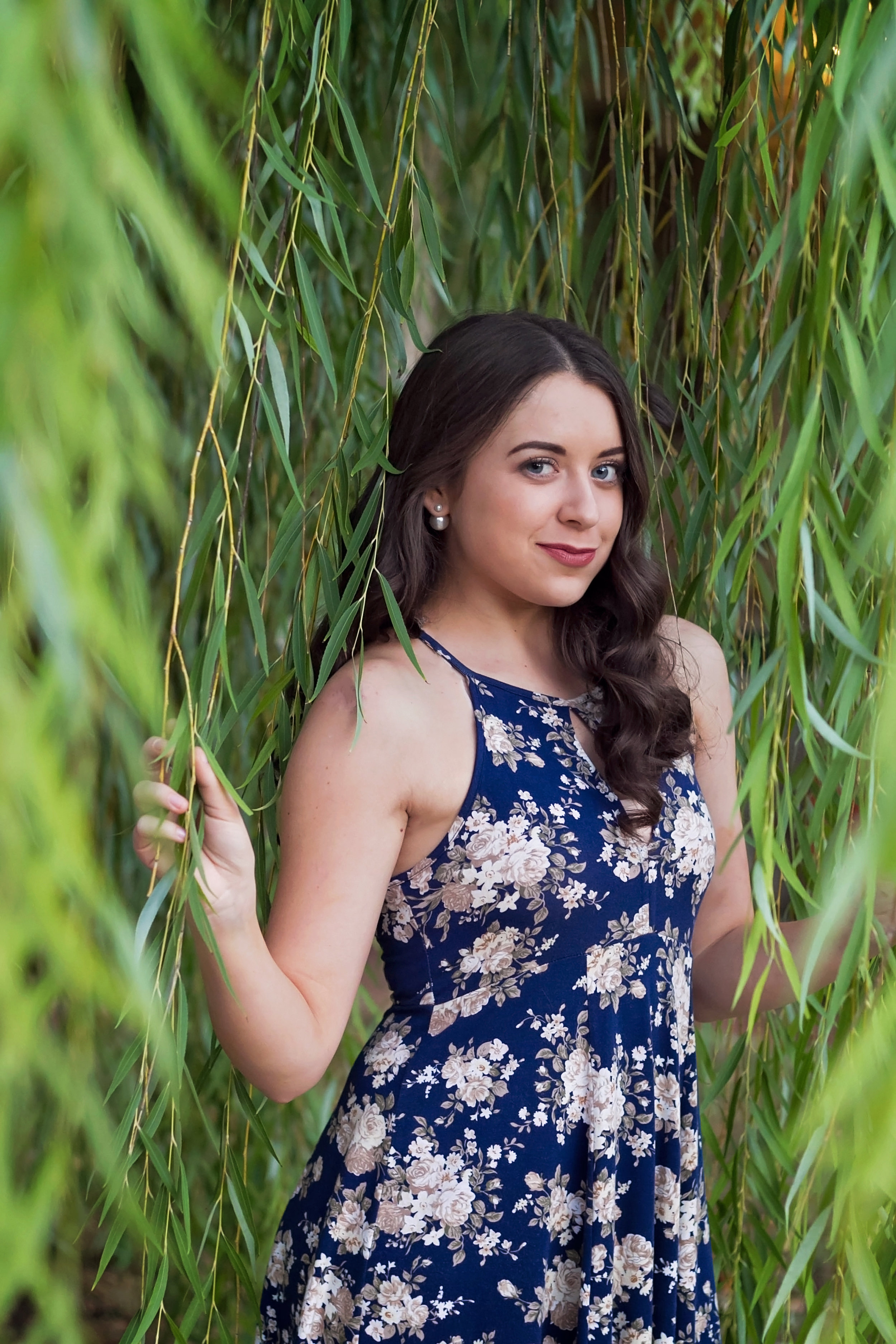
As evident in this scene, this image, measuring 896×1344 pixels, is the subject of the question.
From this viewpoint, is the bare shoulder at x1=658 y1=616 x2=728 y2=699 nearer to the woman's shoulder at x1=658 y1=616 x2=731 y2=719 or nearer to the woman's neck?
the woman's shoulder at x1=658 y1=616 x2=731 y2=719

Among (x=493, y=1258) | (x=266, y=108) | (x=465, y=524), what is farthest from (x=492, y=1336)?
(x=266, y=108)

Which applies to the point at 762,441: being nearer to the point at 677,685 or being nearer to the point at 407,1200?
the point at 677,685

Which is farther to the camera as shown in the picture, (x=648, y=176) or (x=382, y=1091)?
(x=648, y=176)

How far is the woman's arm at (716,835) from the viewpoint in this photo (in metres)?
1.25

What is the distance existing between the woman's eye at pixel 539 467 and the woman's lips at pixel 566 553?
0.19ft

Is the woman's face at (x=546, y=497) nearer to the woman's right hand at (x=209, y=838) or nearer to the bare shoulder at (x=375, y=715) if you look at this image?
the bare shoulder at (x=375, y=715)

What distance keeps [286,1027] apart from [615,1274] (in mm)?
368

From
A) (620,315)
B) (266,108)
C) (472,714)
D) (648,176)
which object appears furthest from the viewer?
(648,176)

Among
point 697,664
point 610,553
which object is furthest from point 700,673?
point 610,553

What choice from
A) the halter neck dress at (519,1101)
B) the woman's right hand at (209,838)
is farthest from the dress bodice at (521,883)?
the woman's right hand at (209,838)

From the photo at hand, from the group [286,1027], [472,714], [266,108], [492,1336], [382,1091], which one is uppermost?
[266,108]

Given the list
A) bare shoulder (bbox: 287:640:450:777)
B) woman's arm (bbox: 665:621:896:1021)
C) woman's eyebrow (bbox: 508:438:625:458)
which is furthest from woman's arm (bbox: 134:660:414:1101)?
woman's arm (bbox: 665:621:896:1021)

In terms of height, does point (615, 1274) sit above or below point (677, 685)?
below

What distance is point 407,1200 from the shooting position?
3.52 ft
